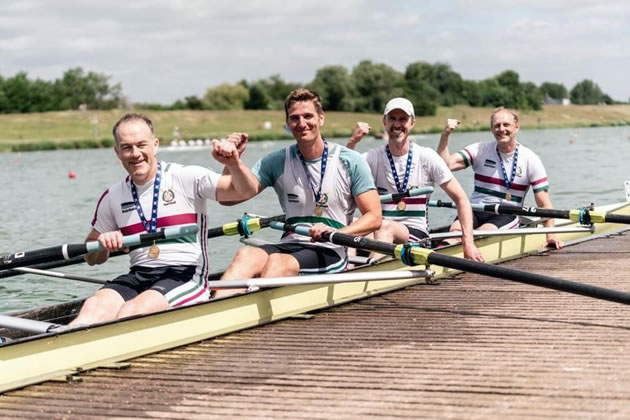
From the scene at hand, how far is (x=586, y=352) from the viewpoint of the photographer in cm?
544

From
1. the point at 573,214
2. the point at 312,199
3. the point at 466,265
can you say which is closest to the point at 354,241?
the point at 312,199

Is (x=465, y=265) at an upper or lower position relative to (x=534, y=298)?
upper

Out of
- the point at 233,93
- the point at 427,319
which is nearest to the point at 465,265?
the point at 427,319

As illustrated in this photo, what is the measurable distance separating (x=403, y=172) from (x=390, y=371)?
3733 millimetres

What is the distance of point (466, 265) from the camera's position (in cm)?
Result: 600

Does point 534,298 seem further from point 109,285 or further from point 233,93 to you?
point 233,93

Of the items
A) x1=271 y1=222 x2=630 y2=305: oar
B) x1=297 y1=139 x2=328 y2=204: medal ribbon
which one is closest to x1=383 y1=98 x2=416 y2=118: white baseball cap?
x1=297 y1=139 x2=328 y2=204: medal ribbon

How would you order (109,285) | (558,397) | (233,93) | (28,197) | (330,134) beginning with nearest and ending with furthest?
(558,397) < (109,285) < (28,197) < (330,134) < (233,93)

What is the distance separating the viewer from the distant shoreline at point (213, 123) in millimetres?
72250

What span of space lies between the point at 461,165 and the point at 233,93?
368 ft

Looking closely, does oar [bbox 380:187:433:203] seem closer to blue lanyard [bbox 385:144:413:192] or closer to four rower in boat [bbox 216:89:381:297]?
blue lanyard [bbox 385:144:413:192]

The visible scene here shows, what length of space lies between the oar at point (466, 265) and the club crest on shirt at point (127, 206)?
142 cm

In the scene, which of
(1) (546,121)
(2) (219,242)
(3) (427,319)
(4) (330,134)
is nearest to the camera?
(3) (427,319)

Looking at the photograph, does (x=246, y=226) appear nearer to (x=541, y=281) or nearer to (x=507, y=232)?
(x=541, y=281)
